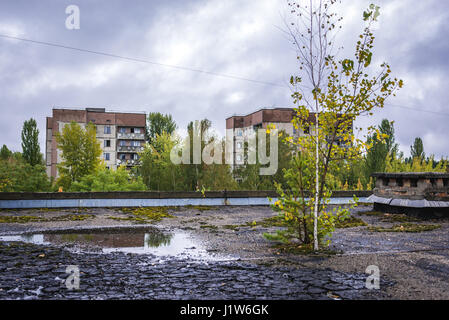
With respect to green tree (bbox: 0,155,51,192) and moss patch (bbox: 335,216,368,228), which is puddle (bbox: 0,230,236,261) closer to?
moss patch (bbox: 335,216,368,228)

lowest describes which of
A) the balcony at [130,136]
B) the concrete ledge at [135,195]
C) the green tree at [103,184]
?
the concrete ledge at [135,195]

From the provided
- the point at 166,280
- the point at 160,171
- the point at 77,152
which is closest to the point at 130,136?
the point at 77,152

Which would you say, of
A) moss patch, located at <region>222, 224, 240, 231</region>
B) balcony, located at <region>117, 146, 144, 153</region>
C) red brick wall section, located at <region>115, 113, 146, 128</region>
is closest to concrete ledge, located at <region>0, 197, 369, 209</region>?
moss patch, located at <region>222, 224, 240, 231</region>

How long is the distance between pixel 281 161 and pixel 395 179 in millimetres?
16180

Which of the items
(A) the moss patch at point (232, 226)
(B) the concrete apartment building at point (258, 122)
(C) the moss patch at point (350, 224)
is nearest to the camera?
(A) the moss patch at point (232, 226)

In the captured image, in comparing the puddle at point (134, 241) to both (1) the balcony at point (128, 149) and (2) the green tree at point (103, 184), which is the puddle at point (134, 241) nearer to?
(2) the green tree at point (103, 184)

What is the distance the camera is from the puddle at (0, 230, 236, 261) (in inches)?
292

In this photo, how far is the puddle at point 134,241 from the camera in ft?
24.4

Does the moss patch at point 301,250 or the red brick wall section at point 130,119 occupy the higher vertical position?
the red brick wall section at point 130,119

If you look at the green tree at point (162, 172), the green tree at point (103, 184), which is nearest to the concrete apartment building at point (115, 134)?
the green tree at point (162, 172)

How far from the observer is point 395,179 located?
1515 centimetres

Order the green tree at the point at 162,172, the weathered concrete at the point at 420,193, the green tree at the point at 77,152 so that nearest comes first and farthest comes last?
the weathered concrete at the point at 420,193
the green tree at the point at 162,172
the green tree at the point at 77,152

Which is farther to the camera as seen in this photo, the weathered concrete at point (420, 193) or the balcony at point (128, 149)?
the balcony at point (128, 149)
